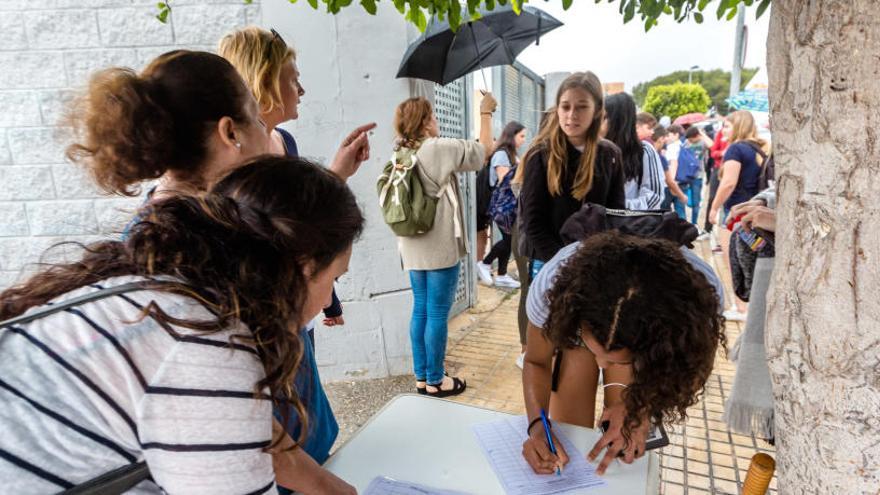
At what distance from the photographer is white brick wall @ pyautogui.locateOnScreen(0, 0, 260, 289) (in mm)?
2703

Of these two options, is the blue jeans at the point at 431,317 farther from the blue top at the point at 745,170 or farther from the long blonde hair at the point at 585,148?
the blue top at the point at 745,170

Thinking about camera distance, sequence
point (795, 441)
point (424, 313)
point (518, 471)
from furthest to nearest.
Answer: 1. point (424, 313)
2. point (518, 471)
3. point (795, 441)

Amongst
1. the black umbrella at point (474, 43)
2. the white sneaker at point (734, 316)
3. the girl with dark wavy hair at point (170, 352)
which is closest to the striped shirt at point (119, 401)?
the girl with dark wavy hair at point (170, 352)

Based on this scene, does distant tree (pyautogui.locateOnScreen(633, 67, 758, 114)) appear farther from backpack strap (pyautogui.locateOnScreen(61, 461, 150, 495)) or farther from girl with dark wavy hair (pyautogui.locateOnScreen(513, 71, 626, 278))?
backpack strap (pyautogui.locateOnScreen(61, 461, 150, 495))

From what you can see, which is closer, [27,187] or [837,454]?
[837,454]

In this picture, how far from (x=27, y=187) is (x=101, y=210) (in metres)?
0.38

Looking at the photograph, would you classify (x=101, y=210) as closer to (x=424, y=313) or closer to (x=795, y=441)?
(x=424, y=313)

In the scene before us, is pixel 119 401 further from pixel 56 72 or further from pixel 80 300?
pixel 56 72

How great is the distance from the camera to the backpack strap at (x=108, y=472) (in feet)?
2.15

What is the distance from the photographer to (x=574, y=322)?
1.38 metres

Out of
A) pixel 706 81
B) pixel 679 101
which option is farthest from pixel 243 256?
pixel 706 81

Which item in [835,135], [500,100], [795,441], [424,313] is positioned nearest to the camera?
[835,135]

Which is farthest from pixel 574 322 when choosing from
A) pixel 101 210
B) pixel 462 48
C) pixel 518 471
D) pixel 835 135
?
pixel 101 210

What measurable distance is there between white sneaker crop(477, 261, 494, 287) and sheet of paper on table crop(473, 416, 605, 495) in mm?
4099
